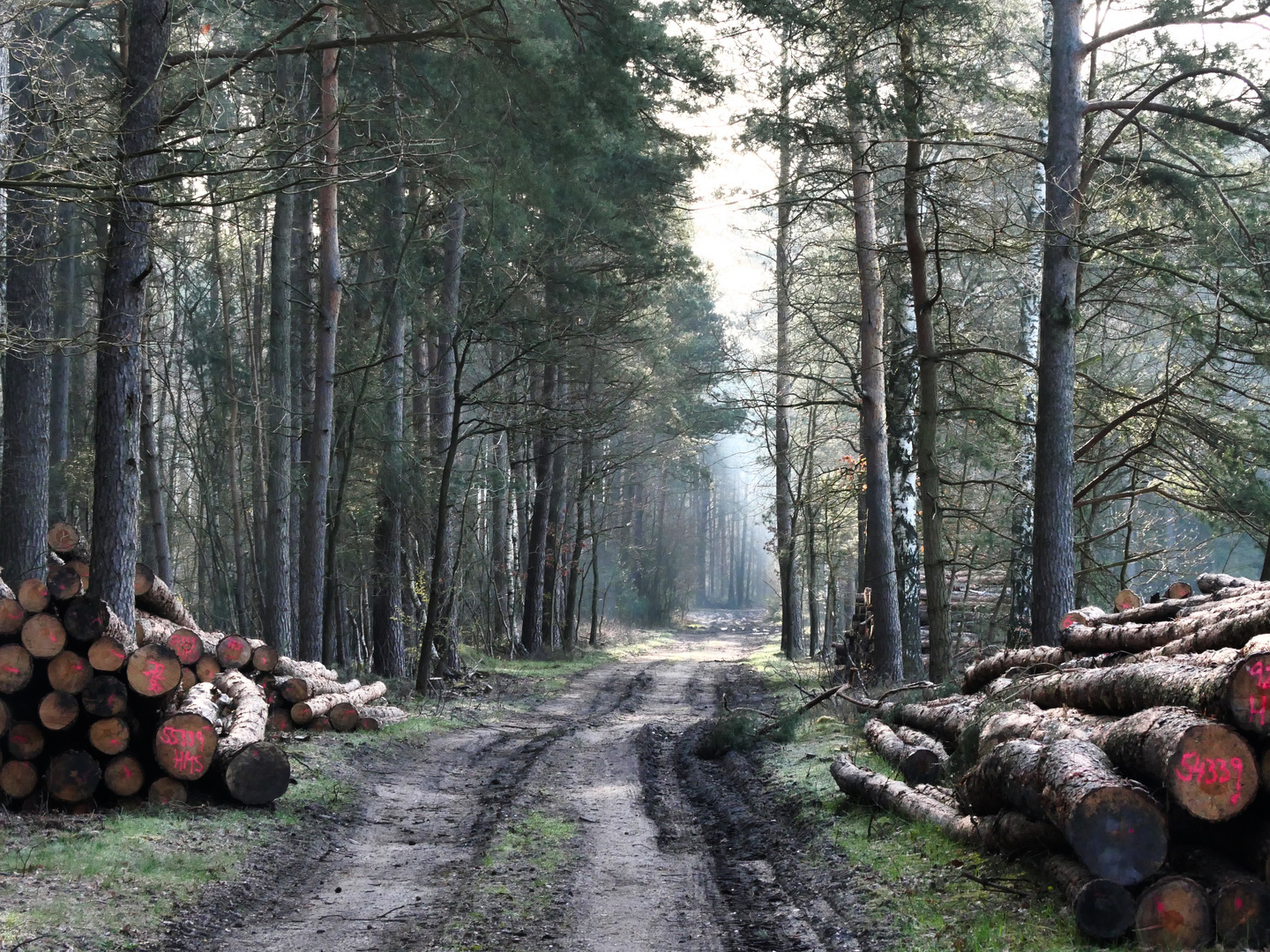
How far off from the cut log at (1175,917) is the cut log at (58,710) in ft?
23.5

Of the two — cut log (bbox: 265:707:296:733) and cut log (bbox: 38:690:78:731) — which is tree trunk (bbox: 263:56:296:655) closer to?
cut log (bbox: 265:707:296:733)

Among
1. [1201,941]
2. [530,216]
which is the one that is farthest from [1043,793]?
[530,216]

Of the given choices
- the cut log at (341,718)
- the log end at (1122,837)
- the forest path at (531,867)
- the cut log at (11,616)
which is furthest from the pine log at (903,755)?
the cut log at (11,616)

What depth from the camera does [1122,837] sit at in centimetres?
491

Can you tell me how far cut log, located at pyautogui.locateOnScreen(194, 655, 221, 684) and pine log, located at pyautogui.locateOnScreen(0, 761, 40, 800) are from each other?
283 centimetres

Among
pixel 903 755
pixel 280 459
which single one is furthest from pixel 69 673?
pixel 280 459

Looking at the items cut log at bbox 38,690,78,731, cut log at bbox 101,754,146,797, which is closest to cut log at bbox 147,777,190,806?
cut log at bbox 101,754,146,797

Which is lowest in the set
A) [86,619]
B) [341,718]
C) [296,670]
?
[341,718]

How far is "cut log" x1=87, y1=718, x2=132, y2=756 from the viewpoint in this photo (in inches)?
313

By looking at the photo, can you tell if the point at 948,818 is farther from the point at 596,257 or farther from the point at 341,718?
the point at 596,257

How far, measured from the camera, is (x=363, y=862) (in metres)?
7.17

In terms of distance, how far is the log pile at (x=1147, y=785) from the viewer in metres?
4.73

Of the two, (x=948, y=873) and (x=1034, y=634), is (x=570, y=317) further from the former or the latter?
(x=948, y=873)

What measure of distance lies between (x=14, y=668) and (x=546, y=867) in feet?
13.9
